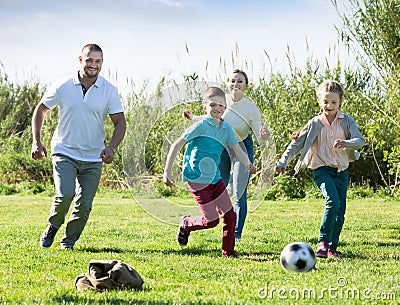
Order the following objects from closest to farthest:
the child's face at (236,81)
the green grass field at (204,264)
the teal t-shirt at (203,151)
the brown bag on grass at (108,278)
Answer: the green grass field at (204,264), the brown bag on grass at (108,278), the teal t-shirt at (203,151), the child's face at (236,81)

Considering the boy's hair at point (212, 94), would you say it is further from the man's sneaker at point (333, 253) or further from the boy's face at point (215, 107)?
the man's sneaker at point (333, 253)

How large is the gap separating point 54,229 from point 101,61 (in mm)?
1713

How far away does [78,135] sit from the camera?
21.4 ft

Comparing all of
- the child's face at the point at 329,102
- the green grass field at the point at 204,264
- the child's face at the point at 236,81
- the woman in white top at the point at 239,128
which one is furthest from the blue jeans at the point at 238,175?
the child's face at the point at 329,102

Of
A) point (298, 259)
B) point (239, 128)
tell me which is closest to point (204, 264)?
point (298, 259)

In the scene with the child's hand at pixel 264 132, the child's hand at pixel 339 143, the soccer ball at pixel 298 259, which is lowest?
the soccer ball at pixel 298 259

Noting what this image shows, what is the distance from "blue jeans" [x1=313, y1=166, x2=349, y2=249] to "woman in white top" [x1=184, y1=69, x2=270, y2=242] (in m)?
0.88

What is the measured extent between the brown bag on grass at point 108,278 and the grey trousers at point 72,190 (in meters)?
1.97

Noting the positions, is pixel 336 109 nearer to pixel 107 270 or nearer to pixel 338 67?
pixel 107 270

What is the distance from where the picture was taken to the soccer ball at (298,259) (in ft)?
16.6

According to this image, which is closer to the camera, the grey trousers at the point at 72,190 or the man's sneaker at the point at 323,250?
the man's sneaker at the point at 323,250

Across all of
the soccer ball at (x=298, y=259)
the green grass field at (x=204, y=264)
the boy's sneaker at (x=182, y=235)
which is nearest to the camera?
the green grass field at (x=204, y=264)

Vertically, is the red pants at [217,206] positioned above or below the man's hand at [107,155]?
below

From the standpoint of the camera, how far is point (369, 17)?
1352cm
